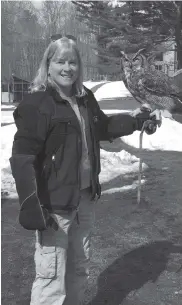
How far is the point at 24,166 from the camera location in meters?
2.14

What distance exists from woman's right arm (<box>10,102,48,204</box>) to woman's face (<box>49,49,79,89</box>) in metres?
0.26

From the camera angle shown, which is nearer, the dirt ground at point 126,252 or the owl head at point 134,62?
the dirt ground at point 126,252

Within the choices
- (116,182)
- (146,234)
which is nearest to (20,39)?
(116,182)

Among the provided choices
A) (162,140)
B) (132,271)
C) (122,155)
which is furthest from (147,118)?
(162,140)

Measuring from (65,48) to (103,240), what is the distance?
2.33m

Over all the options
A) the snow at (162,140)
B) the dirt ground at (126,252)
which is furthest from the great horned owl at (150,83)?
the dirt ground at (126,252)

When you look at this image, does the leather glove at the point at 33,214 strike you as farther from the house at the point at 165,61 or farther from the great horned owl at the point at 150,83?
the house at the point at 165,61

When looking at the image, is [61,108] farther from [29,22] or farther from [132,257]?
[29,22]

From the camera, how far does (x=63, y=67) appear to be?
2.34m

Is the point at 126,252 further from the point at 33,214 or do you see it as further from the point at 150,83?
the point at 150,83

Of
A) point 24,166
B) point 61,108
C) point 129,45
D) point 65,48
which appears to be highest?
point 129,45

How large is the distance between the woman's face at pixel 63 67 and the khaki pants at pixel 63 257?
0.63 m

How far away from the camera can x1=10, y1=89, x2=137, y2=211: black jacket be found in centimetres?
216

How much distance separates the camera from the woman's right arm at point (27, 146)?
2146 mm
